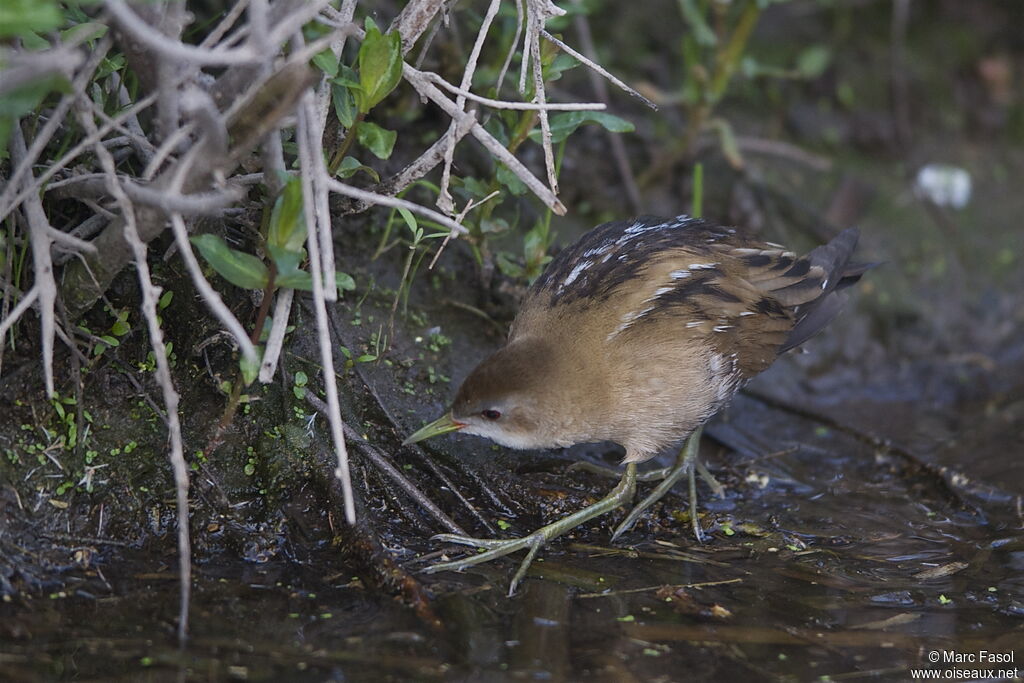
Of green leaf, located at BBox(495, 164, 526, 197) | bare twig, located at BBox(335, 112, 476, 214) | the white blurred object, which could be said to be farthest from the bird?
the white blurred object

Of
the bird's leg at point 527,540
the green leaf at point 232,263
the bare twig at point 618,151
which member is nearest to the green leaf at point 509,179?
the green leaf at point 232,263

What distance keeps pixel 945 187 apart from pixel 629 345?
12.3 ft

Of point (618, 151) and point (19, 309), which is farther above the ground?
point (618, 151)

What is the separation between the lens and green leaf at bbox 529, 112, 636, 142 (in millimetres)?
4023

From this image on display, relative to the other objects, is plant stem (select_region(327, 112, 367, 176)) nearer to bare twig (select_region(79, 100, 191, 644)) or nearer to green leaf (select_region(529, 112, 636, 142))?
bare twig (select_region(79, 100, 191, 644))

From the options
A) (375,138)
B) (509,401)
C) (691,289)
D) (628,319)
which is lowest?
(509,401)

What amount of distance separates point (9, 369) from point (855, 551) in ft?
10.2

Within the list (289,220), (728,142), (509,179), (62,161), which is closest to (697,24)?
(728,142)

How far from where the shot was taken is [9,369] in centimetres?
361

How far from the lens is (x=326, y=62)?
328 cm

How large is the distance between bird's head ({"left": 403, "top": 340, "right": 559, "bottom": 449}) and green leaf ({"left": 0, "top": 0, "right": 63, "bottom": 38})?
181cm

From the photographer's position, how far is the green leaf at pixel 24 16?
2592 mm

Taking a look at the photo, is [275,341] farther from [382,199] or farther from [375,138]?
[375,138]

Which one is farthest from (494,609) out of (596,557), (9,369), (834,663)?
(9,369)
